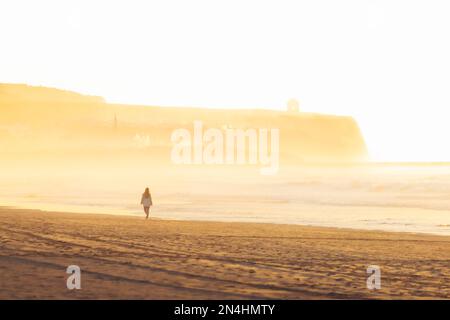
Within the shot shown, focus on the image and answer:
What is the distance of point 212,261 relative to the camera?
17.7 m

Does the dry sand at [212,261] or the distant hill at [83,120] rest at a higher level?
the distant hill at [83,120]

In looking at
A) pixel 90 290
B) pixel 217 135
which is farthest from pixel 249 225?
pixel 217 135

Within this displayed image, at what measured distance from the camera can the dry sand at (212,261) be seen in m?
13.7

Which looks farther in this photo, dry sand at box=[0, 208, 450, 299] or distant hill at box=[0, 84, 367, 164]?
distant hill at box=[0, 84, 367, 164]

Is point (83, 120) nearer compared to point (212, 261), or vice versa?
point (212, 261)

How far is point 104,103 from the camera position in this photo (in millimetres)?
178000

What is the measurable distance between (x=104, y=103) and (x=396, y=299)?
551 feet

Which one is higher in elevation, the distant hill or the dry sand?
the distant hill

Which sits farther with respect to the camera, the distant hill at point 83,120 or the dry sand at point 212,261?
the distant hill at point 83,120

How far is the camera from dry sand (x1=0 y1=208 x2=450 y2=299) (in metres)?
13.7

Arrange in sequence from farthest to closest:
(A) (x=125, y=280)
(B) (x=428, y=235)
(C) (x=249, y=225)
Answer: (C) (x=249, y=225), (B) (x=428, y=235), (A) (x=125, y=280)
